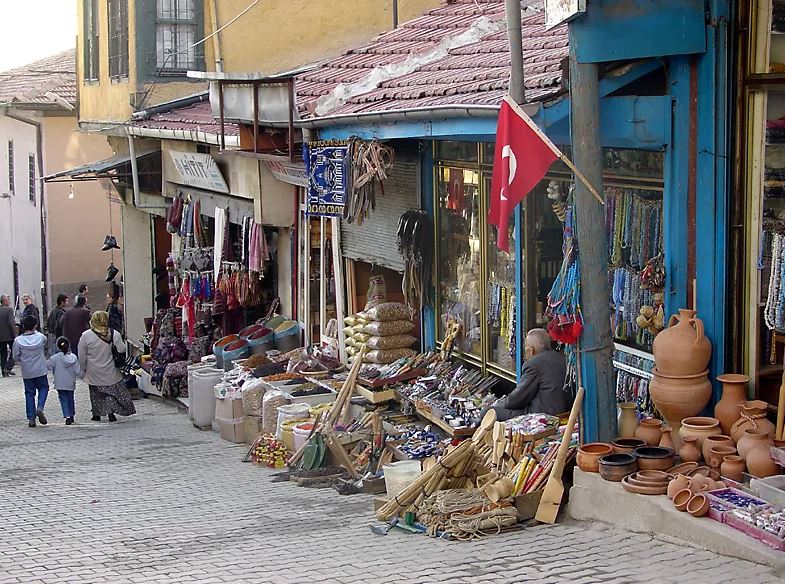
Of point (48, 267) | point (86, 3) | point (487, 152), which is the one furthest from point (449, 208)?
point (48, 267)

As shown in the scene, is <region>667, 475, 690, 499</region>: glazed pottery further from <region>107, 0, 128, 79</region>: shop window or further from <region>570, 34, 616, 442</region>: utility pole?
<region>107, 0, 128, 79</region>: shop window

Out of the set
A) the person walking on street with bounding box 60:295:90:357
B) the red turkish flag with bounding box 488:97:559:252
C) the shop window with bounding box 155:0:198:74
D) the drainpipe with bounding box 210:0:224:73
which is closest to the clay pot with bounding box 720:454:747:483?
the red turkish flag with bounding box 488:97:559:252

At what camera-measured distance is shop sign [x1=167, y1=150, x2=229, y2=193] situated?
58.1 feet

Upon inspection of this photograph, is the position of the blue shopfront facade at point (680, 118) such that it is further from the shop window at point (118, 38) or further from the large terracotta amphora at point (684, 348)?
the shop window at point (118, 38)

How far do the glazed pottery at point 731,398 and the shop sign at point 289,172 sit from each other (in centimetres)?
717

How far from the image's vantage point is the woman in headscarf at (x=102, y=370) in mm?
15844

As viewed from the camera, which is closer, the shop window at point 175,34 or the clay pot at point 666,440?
the clay pot at point 666,440

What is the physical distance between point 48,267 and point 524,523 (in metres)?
21.5

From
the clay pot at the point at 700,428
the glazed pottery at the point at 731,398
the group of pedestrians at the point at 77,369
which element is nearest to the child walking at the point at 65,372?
the group of pedestrians at the point at 77,369

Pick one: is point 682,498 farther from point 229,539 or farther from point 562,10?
point 229,539

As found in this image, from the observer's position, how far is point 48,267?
28.0 meters

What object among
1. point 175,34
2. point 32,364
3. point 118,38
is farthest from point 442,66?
point 118,38

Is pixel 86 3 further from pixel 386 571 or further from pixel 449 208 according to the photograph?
pixel 386 571

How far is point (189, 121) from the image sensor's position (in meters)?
18.3
